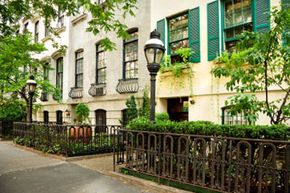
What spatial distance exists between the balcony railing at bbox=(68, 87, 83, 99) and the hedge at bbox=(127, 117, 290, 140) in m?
9.83

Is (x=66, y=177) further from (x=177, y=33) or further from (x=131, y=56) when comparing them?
(x=131, y=56)

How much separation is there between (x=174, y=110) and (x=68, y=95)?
7.91 meters

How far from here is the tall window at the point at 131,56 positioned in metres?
12.1

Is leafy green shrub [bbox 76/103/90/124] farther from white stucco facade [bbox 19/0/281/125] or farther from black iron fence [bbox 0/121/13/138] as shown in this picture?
black iron fence [bbox 0/121/13/138]

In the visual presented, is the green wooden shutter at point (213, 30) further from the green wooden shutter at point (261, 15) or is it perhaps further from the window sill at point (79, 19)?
the window sill at point (79, 19)

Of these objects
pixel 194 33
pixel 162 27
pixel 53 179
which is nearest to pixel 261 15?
pixel 194 33

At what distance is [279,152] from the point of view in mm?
4086

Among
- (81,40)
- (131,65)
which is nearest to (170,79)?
(131,65)

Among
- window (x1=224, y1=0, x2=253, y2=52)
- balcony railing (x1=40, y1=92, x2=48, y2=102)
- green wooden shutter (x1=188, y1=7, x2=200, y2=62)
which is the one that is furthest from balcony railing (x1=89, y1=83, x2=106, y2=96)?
window (x1=224, y1=0, x2=253, y2=52)

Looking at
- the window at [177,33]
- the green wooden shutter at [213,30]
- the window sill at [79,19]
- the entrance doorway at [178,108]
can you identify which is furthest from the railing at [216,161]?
the window sill at [79,19]

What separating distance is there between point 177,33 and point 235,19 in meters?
2.37

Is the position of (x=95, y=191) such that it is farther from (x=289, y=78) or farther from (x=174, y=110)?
(x=174, y=110)

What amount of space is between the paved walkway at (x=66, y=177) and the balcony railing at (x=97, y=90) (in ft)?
17.3

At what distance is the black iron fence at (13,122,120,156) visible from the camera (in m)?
8.64
